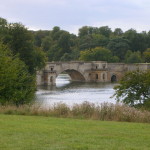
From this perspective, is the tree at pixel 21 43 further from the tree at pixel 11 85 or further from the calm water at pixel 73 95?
the tree at pixel 11 85

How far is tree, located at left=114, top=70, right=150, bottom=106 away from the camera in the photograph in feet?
90.2

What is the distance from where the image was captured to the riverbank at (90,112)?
14375 millimetres

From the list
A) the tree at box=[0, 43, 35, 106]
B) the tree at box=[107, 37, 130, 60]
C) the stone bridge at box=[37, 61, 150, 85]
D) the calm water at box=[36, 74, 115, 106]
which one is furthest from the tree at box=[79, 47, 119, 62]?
the tree at box=[0, 43, 35, 106]

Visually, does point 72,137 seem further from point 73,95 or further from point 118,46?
point 118,46

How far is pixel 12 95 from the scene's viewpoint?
24859 millimetres

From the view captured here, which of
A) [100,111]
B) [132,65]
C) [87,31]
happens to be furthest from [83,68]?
[100,111]

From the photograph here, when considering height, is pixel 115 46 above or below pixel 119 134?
above

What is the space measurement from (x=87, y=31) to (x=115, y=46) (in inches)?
1438

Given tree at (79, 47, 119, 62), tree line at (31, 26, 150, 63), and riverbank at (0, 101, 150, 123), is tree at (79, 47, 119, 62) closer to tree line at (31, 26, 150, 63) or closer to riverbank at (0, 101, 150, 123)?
tree line at (31, 26, 150, 63)

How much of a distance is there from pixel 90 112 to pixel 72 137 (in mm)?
6272

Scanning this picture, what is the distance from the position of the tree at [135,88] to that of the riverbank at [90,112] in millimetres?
11593

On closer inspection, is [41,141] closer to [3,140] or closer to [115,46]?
[3,140]

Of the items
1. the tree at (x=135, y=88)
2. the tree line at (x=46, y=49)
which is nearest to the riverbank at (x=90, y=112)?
the tree line at (x=46, y=49)

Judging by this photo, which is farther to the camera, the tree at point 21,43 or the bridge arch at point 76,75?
the bridge arch at point 76,75
